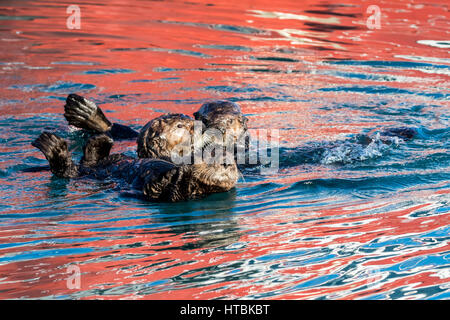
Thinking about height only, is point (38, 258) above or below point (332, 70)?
below

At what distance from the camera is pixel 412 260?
293 cm

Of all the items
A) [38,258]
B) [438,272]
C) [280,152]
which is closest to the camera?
[438,272]

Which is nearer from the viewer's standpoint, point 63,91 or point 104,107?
point 104,107

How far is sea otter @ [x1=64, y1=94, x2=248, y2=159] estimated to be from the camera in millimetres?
4039

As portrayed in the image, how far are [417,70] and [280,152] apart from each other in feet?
13.5

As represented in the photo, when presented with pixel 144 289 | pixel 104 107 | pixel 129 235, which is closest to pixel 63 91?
pixel 104 107

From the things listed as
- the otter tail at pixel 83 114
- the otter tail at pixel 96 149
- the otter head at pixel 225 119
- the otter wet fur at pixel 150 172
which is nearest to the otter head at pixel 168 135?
the otter wet fur at pixel 150 172

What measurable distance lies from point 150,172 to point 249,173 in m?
1.01

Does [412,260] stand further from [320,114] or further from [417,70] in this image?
[417,70]

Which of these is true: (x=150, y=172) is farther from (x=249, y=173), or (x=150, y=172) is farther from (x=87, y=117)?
(x=87, y=117)

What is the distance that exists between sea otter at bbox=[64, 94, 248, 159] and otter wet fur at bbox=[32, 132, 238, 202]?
15cm

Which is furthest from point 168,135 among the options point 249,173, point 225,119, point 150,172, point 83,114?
point 83,114

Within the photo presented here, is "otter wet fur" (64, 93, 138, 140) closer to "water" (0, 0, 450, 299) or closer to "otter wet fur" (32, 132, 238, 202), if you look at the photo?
"water" (0, 0, 450, 299)
